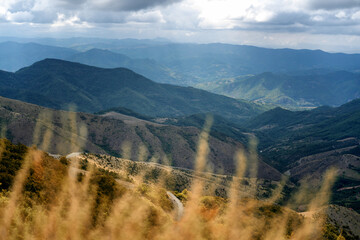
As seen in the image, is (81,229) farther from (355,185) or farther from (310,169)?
(310,169)

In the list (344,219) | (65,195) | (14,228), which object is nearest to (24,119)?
(65,195)

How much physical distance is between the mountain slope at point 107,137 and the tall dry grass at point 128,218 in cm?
6707

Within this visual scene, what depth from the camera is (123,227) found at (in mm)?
36406

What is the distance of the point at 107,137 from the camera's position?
14925cm

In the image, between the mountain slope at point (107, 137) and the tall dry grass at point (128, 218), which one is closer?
the tall dry grass at point (128, 218)

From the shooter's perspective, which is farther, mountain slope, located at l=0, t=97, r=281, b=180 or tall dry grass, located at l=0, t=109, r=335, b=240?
mountain slope, located at l=0, t=97, r=281, b=180

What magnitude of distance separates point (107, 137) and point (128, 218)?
115 m

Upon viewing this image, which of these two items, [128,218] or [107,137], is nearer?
[128,218]

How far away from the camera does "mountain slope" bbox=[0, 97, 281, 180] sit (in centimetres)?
11662

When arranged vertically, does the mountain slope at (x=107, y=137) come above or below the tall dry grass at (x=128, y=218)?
below

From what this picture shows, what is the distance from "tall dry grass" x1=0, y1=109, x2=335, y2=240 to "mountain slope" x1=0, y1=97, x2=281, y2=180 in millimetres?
67070

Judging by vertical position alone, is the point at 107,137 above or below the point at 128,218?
below

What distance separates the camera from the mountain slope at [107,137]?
383 feet

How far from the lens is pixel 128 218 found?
126ft
